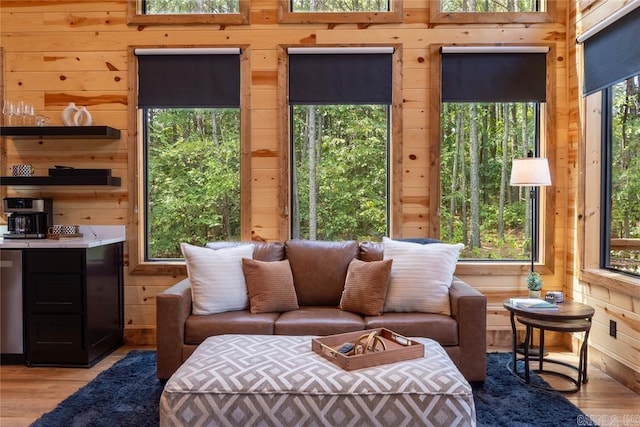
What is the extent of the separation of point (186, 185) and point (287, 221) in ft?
3.14

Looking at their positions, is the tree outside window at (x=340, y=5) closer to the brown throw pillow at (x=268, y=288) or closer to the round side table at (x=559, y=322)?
the brown throw pillow at (x=268, y=288)

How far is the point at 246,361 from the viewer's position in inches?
85.2

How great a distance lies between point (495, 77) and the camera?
3.90m

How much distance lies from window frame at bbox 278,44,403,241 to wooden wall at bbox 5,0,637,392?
0.05 metres

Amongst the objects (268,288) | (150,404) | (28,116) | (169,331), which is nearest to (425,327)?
(268,288)

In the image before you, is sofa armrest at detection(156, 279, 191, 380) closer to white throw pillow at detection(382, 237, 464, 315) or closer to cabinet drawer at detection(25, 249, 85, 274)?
cabinet drawer at detection(25, 249, 85, 274)

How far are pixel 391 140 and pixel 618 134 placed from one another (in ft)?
5.45

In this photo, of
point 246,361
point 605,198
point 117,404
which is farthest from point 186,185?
point 605,198

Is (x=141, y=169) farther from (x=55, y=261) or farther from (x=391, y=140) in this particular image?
(x=391, y=140)

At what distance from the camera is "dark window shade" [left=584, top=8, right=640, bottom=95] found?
119 inches

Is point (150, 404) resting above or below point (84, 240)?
below

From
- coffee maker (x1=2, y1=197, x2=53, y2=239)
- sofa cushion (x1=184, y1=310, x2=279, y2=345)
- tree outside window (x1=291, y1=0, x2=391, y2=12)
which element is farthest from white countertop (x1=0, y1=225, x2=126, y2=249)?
tree outside window (x1=291, y1=0, x2=391, y2=12)

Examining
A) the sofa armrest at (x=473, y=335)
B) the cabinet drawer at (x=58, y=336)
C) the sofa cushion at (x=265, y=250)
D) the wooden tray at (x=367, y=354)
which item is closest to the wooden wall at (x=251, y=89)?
the sofa cushion at (x=265, y=250)

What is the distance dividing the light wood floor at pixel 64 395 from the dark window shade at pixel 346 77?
2.57m
